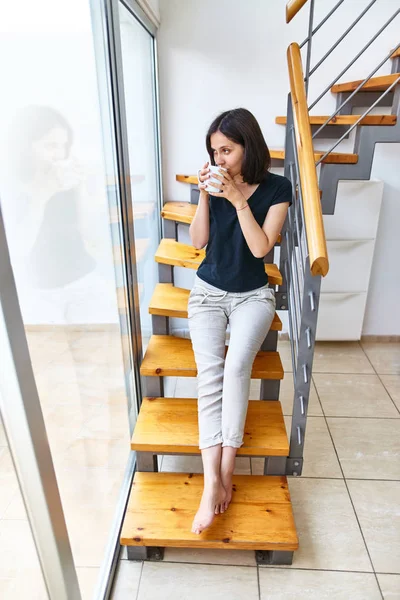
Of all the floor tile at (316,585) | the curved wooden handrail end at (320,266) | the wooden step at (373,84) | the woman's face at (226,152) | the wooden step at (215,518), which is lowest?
the floor tile at (316,585)

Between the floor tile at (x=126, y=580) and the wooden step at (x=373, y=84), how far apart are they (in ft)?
7.24

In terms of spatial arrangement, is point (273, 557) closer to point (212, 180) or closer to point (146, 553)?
point (146, 553)

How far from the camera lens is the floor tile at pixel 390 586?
138cm

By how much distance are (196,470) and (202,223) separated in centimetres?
104

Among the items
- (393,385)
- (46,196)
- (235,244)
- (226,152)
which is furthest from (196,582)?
(393,385)

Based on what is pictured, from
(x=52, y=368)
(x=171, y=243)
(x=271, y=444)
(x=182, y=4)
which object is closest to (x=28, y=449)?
(x=52, y=368)

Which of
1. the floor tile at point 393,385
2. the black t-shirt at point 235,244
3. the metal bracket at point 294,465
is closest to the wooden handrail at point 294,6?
the black t-shirt at point 235,244

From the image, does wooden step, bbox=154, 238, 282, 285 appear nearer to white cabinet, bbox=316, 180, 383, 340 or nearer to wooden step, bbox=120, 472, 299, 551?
white cabinet, bbox=316, 180, 383, 340

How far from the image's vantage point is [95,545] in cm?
138

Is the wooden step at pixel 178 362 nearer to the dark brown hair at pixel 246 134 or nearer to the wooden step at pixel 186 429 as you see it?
the wooden step at pixel 186 429

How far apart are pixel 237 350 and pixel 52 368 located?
0.66 m

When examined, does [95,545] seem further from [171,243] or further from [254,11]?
[254,11]

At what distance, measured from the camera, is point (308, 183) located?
133 centimetres

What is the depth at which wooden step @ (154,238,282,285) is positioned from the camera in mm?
1932
